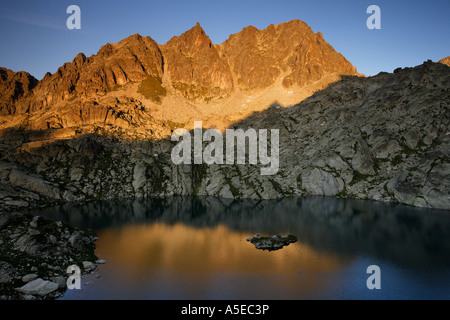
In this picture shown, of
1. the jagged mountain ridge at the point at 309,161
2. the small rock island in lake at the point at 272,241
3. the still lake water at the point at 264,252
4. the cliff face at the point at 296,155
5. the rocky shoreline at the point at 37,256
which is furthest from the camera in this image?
the cliff face at the point at 296,155

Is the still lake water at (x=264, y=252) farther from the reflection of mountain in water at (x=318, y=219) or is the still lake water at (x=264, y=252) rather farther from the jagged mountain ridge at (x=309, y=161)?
the jagged mountain ridge at (x=309, y=161)

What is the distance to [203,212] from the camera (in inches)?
3984

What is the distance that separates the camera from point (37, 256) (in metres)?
46.2

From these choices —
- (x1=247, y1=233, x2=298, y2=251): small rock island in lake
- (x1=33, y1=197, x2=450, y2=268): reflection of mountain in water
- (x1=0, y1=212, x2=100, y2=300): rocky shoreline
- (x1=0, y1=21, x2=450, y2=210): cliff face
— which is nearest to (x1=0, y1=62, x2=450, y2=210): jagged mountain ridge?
(x1=0, y1=21, x2=450, y2=210): cliff face

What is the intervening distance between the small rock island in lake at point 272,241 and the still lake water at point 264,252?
1832 millimetres

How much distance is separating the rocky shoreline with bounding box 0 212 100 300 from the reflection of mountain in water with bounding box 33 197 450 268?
21827mm

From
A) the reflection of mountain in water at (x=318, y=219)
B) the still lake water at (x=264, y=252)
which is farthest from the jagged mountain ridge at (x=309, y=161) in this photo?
the still lake water at (x=264, y=252)

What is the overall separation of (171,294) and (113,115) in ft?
527

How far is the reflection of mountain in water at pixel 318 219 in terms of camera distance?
61891 mm

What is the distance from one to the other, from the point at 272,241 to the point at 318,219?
98.2 ft

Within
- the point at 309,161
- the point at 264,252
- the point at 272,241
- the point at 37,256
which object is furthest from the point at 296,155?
the point at 37,256

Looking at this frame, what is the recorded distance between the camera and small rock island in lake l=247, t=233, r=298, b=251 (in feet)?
204

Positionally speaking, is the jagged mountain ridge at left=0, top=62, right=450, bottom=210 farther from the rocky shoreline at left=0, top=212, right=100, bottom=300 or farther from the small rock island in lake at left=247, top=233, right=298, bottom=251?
the small rock island in lake at left=247, top=233, right=298, bottom=251
